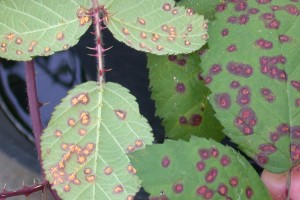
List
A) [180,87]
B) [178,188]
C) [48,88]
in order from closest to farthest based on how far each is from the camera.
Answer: [178,188] → [180,87] → [48,88]

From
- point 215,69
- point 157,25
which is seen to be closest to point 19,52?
point 157,25

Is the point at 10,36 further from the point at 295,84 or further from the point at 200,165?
the point at 295,84

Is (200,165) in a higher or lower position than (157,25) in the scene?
lower

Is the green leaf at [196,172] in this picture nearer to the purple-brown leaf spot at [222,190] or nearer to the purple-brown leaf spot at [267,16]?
the purple-brown leaf spot at [222,190]

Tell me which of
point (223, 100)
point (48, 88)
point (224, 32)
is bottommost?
point (48, 88)

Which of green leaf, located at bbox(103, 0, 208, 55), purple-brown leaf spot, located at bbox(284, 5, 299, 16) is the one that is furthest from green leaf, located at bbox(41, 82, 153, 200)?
purple-brown leaf spot, located at bbox(284, 5, 299, 16)

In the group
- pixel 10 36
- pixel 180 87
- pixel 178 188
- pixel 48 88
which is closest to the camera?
pixel 178 188

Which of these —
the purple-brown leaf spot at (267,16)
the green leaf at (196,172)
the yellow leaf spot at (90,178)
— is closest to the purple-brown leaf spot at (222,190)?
the green leaf at (196,172)
